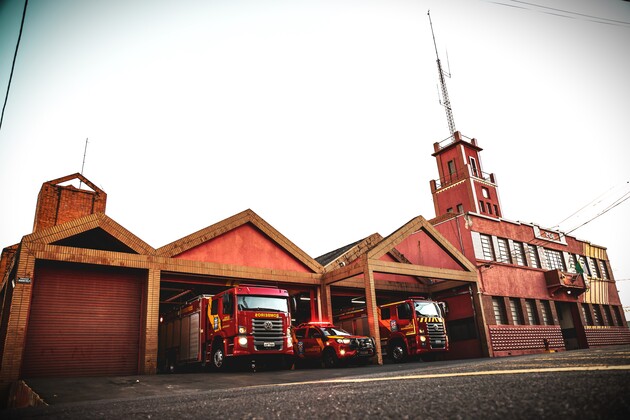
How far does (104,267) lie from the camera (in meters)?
15.4

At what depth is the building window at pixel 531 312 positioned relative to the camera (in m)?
26.1

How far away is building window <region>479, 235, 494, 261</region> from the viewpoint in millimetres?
25547

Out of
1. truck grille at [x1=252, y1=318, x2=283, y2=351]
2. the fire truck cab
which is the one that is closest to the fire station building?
the fire truck cab

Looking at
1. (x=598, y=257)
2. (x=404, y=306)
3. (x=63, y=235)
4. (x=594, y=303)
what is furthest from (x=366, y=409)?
(x=598, y=257)

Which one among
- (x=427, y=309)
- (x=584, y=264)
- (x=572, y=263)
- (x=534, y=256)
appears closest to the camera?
(x=427, y=309)

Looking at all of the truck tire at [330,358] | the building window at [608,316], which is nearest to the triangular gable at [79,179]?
the truck tire at [330,358]

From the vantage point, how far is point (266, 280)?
60.3 feet

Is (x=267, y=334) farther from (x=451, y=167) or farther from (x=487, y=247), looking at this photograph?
(x=451, y=167)

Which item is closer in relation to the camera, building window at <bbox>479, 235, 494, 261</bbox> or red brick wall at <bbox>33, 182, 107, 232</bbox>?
red brick wall at <bbox>33, 182, 107, 232</bbox>

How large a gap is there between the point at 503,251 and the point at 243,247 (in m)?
17.6

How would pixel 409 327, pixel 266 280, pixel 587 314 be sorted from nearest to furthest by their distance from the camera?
pixel 266 280, pixel 409 327, pixel 587 314

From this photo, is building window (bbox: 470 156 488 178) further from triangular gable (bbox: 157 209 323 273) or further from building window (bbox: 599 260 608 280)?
triangular gable (bbox: 157 209 323 273)

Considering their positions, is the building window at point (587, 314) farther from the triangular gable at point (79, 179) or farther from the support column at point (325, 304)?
the triangular gable at point (79, 179)

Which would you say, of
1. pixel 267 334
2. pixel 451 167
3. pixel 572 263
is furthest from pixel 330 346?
pixel 451 167
